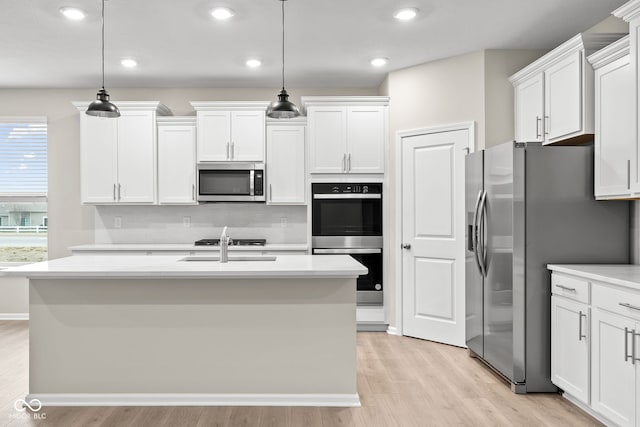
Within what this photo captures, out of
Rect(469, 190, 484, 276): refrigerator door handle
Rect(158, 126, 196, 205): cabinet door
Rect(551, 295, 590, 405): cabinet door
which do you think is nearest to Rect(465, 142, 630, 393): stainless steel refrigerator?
Rect(551, 295, 590, 405): cabinet door

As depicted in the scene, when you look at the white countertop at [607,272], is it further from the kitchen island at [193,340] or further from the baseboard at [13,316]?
the baseboard at [13,316]

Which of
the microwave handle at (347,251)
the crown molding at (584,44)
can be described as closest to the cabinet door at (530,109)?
the crown molding at (584,44)

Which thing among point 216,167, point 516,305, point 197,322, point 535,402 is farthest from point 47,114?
point 535,402

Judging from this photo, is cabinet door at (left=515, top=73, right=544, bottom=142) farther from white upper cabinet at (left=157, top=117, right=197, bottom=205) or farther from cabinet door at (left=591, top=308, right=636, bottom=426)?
white upper cabinet at (left=157, top=117, right=197, bottom=205)

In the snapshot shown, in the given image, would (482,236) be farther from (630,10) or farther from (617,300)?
(630,10)

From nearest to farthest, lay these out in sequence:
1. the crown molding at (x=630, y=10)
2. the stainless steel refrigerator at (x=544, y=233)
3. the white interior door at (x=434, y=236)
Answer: the crown molding at (x=630, y=10)
the stainless steel refrigerator at (x=544, y=233)
the white interior door at (x=434, y=236)

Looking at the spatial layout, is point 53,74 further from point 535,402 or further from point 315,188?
point 535,402

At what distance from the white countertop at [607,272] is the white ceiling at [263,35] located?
5.93ft

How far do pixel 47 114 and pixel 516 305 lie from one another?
5267 mm

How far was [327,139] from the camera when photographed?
16.1ft

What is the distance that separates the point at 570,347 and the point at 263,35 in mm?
3167

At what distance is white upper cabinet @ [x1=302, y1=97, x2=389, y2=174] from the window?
10.4ft

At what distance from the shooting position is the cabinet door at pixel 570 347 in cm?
270

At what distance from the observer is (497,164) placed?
3371 millimetres
